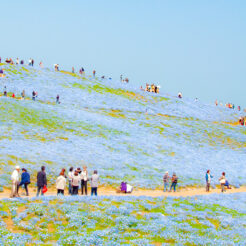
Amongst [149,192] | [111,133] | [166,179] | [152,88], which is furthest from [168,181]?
[152,88]

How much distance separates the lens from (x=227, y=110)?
97.1 m

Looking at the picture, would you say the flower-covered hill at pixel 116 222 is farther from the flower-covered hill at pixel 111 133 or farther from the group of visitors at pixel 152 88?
the group of visitors at pixel 152 88

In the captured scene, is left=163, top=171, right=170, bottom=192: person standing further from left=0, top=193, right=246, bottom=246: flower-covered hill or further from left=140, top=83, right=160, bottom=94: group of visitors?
left=140, top=83, right=160, bottom=94: group of visitors

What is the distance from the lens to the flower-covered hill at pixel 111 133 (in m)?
41.6

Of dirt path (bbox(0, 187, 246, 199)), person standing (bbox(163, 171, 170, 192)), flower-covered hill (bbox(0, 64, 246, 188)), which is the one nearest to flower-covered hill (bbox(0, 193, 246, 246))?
dirt path (bbox(0, 187, 246, 199))

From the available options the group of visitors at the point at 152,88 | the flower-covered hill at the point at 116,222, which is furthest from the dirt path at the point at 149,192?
the group of visitors at the point at 152,88

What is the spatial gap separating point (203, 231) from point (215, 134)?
154ft

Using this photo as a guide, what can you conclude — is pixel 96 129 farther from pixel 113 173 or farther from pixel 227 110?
pixel 227 110

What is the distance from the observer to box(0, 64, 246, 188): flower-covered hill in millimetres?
41562

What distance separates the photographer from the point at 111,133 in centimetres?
5619

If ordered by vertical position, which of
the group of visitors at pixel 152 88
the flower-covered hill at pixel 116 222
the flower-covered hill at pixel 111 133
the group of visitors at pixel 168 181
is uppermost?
the group of visitors at pixel 152 88

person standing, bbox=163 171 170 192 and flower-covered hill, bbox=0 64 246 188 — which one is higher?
flower-covered hill, bbox=0 64 246 188

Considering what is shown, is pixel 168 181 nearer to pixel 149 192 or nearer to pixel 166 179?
pixel 166 179

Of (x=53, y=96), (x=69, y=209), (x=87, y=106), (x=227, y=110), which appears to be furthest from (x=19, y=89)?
(x=69, y=209)
